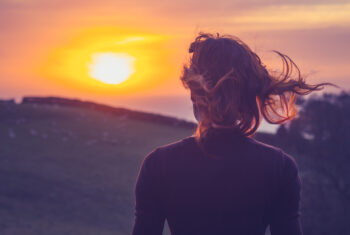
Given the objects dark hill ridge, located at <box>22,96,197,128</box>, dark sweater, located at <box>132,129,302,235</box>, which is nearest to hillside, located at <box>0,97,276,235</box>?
dark hill ridge, located at <box>22,96,197,128</box>

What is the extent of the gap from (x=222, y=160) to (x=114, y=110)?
16.6 metres

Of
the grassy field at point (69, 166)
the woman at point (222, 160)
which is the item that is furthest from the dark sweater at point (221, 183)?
the grassy field at point (69, 166)

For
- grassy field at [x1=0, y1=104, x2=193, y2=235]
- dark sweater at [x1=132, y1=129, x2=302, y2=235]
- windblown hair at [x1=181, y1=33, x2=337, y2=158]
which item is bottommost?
grassy field at [x1=0, y1=104, x2=193, y2=235]

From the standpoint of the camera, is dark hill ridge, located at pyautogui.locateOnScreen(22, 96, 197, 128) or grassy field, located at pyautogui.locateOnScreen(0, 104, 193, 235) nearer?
grassy field, located at pyautogui.locateOnScreen(0, 104, 193, 235)

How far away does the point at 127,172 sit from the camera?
13852mm

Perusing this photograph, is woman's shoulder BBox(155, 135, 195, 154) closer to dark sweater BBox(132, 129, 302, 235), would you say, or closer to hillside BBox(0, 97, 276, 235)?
dark sweater BBox(132, 129, 302, 235)

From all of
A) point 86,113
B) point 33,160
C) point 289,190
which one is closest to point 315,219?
point 33,160

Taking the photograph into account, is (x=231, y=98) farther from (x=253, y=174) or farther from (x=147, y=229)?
(x=147, y=229)

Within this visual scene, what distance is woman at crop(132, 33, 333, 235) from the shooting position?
196 cm

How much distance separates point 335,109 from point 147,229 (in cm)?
1120

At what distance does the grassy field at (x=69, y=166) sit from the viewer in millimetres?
10609

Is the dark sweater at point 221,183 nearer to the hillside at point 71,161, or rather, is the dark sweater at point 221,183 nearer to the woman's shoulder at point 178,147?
the woman's shoulder at point 178,147

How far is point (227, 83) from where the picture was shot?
6.37ft

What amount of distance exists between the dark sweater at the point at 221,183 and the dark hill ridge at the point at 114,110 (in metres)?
15.9
